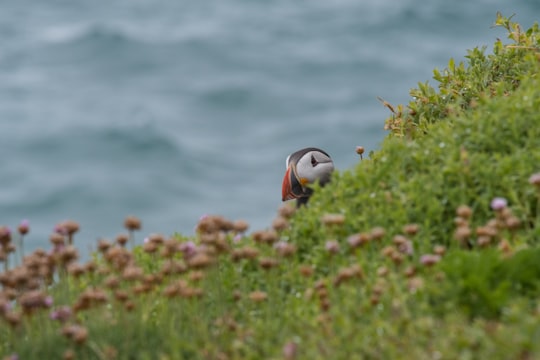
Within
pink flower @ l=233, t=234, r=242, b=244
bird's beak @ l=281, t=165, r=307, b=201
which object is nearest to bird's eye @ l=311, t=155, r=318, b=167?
bird's beak @ l=281, t=165, r=307, b=201

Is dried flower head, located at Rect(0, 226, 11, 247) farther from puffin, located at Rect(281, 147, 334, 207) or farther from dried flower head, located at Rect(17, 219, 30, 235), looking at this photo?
puffin, located at Rect(281, 147, 334, 207)

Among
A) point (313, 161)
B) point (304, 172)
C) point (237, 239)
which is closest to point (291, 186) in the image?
point (304, 172)

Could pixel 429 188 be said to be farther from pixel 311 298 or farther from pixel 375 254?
pixel 311 298

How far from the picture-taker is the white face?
8.62m

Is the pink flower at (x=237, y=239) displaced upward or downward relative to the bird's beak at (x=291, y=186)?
downward

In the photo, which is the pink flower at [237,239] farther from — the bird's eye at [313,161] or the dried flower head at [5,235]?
the bird's eye at [313,161]

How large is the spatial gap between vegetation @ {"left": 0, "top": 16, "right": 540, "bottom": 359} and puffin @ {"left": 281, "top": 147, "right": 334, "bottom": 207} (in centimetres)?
182

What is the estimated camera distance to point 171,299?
501cm

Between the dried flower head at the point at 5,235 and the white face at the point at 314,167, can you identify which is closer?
the dried flower head at the point at 5,235

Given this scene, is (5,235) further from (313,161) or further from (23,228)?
(313,161)

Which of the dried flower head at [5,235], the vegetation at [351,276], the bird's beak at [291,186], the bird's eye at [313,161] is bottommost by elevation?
the vegetation at [351,276]

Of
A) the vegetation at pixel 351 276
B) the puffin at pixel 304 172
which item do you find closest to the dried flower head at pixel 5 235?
the vegetation at pixel 351 276

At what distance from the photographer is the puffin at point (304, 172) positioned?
8625 mm

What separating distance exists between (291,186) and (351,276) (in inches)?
161
